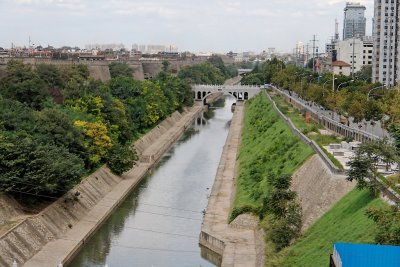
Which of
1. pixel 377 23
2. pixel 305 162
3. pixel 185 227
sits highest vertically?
pixel 377 23

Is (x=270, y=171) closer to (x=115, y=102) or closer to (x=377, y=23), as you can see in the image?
(x=115, y=102)

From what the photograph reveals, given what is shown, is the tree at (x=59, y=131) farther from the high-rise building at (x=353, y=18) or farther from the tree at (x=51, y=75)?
the high-rise building at (x=353, y=18)

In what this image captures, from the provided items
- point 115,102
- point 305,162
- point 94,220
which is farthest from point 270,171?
point 115,102

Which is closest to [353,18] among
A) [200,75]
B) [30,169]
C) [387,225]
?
[200,75]

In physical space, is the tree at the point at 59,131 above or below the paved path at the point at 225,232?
above

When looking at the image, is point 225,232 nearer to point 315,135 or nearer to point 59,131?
point 59,131

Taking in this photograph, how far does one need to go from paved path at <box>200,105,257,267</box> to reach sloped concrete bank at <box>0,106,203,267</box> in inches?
168

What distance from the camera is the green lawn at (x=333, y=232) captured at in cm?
1911

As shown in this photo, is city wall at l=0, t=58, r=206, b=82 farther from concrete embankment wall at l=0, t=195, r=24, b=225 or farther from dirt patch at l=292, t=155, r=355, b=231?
dirt patch at l=292, t=155, r=355, b=231

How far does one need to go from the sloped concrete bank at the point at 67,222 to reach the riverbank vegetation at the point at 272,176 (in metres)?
5.49

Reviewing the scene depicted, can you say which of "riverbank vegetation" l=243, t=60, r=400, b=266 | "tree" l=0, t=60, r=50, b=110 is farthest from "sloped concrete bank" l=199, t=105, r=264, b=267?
"tree" l=0, t=60, r=50, b=110

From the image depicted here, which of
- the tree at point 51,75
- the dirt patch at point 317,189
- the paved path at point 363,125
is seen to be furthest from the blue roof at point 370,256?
the tree at point 51,75

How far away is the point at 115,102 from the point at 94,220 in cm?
1926

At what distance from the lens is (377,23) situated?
79.4 m
